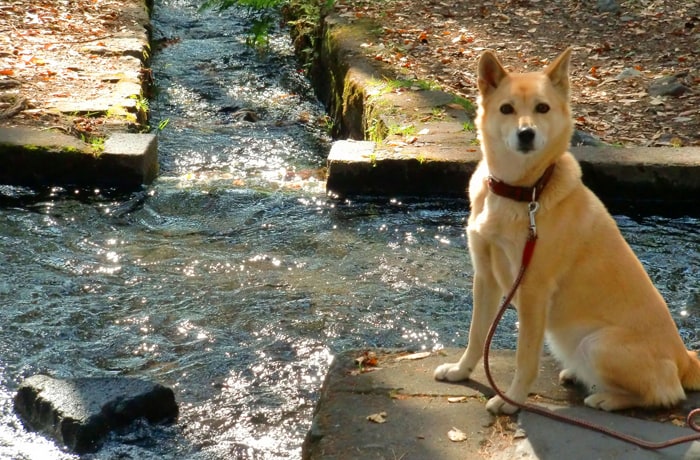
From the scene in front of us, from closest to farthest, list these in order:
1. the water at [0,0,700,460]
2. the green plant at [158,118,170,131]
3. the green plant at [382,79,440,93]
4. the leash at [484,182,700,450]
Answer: the leash at [484,182,700,450], the water at [0,0,700,460], the green plant at [382,79,440,93], the green plant at [158,118,170,131]

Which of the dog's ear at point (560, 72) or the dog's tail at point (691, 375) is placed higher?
the dog's ear at point (560, 72)

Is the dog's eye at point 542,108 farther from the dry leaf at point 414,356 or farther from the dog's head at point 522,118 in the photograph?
the dry leaf at point 414,356

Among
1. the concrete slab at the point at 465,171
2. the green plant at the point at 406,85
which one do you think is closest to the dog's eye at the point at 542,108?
the concrete slab at the point at 465,171

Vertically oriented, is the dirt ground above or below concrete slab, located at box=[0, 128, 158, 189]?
above

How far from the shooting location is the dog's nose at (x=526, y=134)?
3609mm

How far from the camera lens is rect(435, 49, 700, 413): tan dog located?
3.63m

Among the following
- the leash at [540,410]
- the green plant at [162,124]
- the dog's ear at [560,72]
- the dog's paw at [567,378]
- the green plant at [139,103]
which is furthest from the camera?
the green plant at [162,124]

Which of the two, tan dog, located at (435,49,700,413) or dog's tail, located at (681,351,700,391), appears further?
dog's tail, located at (681,351,700,391)

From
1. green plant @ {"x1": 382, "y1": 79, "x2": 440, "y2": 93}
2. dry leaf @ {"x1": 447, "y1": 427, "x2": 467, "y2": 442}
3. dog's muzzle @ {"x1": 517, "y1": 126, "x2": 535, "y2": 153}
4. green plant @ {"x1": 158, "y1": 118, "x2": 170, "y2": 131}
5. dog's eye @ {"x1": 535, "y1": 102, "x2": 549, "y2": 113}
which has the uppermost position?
dog's eye @ {"x1": 535, "y1": 102, "x2": 549, "y2": 113}

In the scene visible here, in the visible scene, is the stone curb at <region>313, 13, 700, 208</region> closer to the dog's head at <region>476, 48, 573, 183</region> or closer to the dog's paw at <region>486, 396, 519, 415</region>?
the dog's head at <region>476, 48, 573, 183</region>

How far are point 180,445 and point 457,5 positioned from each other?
929 centimetres

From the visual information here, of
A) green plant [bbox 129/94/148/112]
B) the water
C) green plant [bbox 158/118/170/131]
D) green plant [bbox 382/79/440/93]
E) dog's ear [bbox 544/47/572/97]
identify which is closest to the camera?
dog's ear [bbox 544/47/572/97]

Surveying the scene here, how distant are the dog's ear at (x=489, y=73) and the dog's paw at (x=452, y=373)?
1213 millimetres

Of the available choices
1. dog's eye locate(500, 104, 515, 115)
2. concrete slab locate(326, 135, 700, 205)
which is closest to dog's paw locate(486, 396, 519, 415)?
dog's eye locate(500, 104, 515, 115)
